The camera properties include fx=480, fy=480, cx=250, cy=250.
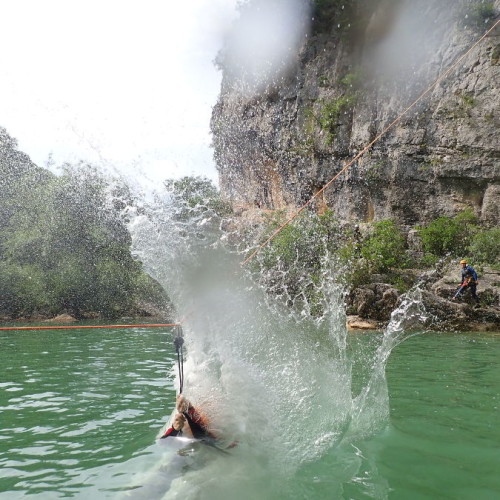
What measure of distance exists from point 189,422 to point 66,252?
3025 centimetres

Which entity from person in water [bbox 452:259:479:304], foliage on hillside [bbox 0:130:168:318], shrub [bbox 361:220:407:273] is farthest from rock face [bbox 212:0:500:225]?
foliage on hillside [bbox 0:130:168:318]

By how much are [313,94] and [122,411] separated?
3056cm

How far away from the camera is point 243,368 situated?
240 inches

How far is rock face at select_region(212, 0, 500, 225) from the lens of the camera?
24.9 m

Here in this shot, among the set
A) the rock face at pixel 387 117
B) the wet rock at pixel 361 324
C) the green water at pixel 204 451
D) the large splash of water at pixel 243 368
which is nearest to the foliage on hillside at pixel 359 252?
the wet rock at pixel 361 324

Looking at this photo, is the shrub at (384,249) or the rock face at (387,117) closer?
the shrub at (384,249)

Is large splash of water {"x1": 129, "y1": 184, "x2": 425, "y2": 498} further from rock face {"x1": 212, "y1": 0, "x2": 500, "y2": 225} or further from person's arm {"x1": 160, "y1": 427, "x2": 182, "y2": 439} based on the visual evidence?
rock face {"x1": 212, "y1": 0, "x2": 500, "y2": 225}

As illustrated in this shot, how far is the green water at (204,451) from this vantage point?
430 centimetres

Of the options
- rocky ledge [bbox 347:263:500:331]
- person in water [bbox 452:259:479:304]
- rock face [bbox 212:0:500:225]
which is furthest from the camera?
rock face [bbox 212:0:500:225]

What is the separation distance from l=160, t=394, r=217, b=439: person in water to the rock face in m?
23.1

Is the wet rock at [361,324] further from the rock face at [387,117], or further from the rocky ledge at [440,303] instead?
the rock face at [387,117]

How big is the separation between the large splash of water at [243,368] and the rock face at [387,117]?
2099 cm

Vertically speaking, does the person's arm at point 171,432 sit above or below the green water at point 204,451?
above

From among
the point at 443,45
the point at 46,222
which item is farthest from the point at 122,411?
the point at 46,222
